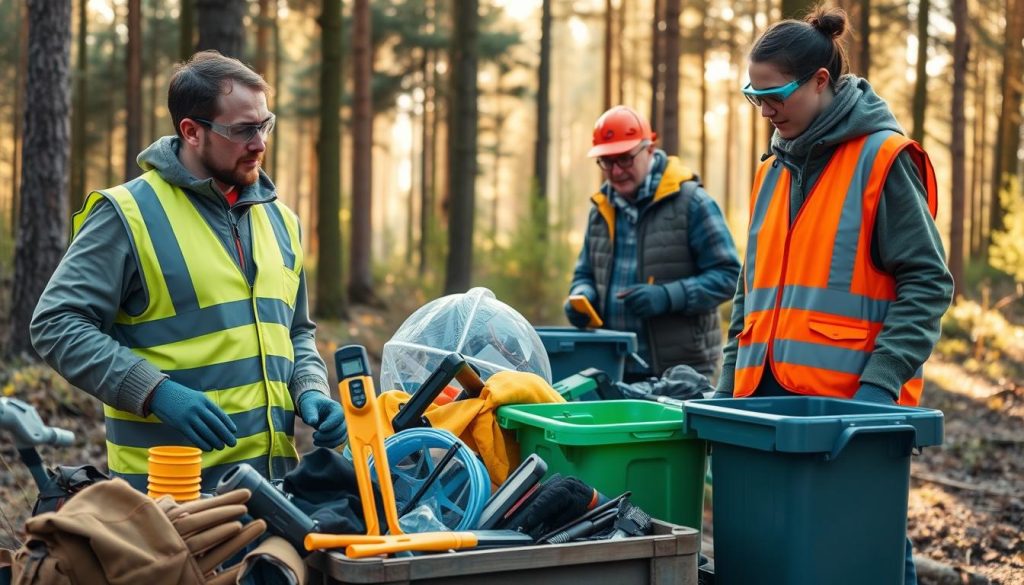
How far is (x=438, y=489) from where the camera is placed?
3113 mm

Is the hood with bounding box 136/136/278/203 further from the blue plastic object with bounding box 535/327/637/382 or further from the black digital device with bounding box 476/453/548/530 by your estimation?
the blue plastic object with bounding box 535/327/637/382

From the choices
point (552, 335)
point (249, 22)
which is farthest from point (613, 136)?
point (249, 22)

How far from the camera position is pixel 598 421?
3787 millimetres

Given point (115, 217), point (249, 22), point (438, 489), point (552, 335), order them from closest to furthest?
point (438, 489), point (115, 217), point (552, 335), point (249, 22)

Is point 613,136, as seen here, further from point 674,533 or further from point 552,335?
→ point 674,533

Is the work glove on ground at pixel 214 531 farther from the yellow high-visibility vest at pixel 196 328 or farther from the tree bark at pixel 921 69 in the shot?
the tree bark at pixel 921 69

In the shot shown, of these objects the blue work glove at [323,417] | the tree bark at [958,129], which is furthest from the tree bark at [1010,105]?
the blue work glove at [323,417]

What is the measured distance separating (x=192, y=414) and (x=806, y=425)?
174 centimetres

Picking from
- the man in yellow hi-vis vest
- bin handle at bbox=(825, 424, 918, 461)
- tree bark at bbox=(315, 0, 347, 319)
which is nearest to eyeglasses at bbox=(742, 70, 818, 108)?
bin handle at bbox=(825, 424, 918, 461)

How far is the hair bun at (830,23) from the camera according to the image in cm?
367

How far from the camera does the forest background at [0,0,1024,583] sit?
28.2 feet

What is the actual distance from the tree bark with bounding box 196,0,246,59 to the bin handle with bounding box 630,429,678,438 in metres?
6.09

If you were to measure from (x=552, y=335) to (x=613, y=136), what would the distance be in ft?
3.57

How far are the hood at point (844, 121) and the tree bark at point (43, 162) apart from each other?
7.46 meters
